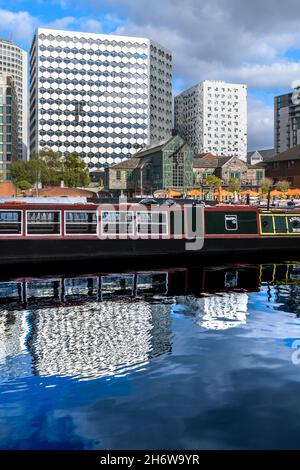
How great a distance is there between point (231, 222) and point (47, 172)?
2657 inches

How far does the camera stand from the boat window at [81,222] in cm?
2539

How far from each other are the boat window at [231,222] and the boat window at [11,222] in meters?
11.6

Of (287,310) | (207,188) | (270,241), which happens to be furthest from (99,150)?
(287,310)

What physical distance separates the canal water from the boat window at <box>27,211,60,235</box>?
666cm

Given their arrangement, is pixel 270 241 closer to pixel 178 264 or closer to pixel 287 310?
pixel 178 264

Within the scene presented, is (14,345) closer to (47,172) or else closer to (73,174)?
(47,172)

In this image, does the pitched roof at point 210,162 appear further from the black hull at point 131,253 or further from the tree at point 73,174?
the black hull at point 131,253

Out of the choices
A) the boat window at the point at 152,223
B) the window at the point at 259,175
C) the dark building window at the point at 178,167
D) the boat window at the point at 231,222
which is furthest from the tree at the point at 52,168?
the boat window at the point at 231,222

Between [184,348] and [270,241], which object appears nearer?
[184,348]
